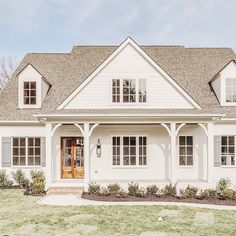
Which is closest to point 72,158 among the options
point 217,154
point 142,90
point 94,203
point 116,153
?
point 116,153

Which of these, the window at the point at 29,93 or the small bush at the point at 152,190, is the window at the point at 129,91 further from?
the window at the point at 29,93

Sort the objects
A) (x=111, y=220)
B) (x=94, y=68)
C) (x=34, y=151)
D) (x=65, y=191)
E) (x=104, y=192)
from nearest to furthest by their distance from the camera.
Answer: (x=111, y=220), (x=104, y=192), (x=65, y=191), (x=34, y=151), (x=94, y=68)

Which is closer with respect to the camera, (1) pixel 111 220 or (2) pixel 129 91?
(1) pixel 111 220

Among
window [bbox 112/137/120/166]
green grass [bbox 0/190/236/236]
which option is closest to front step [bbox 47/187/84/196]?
green grass [bbox 0/190/236/236]

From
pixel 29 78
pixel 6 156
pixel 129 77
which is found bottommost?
pixel 6 156

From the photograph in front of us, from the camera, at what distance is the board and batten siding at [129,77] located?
1864cm

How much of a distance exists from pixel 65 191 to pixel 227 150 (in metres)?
8.73

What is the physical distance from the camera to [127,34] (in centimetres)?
1919

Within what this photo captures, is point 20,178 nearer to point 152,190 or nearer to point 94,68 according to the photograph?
point 152,190

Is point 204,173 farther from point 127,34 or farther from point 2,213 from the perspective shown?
point 2,213

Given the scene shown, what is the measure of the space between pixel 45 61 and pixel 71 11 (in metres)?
8.23

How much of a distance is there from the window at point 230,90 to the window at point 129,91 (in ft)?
15.4

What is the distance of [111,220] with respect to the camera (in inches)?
449

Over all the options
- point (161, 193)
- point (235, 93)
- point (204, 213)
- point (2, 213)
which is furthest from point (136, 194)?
point (235, 93)
